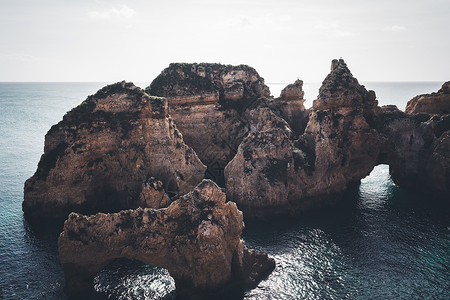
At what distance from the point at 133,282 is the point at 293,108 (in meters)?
52.8

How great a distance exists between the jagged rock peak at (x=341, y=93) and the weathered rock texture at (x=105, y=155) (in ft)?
84.9

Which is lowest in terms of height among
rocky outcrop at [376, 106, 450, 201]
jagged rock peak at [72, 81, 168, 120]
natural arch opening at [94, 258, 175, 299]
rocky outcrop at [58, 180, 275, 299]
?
natural arch opening at [94, 258, 175, 299]

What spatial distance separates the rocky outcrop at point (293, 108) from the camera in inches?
2874

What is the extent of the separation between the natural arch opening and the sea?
0.32ft

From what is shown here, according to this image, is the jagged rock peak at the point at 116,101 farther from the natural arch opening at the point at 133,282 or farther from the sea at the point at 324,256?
the natural arch opening at the point at 133,282

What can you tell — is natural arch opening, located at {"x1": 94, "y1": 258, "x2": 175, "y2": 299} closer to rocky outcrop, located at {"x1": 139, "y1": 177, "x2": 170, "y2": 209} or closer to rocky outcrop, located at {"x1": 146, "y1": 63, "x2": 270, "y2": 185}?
rocky outcrop, located at {"x1": 139, "y1": 177, "x2": 170, "y2": 209}

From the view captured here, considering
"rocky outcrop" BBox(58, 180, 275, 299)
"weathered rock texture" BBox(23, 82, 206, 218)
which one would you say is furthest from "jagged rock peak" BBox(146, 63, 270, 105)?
"rocky outcrop" BBox(58, 180, 275, 299)

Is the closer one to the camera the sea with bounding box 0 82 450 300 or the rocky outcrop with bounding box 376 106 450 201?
the sea with bounding box 0 82 450 300

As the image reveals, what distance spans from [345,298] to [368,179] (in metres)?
41.7

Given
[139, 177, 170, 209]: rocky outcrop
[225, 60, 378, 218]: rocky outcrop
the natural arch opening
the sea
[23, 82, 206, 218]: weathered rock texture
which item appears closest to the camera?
the natural arch opening

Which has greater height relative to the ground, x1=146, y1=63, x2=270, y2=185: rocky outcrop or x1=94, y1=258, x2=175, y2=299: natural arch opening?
x1=146, y1=63, x2=270, y2=185: rocky outcrop

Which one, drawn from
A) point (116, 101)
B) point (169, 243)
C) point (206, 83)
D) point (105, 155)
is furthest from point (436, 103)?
point (105, 155)

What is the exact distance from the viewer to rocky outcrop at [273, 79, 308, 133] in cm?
7300

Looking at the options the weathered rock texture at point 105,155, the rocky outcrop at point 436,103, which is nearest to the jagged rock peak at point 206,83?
the weathered rock texture at point 105,155
